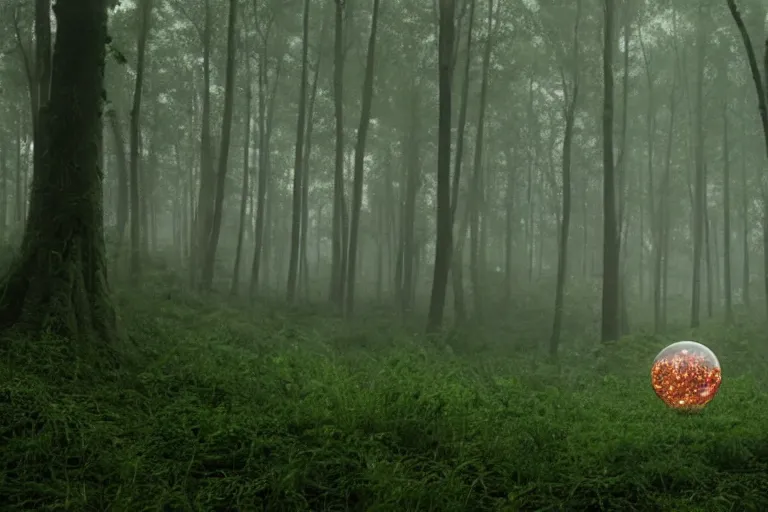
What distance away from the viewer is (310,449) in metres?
4.73

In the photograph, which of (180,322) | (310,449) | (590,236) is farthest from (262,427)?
(590,236)

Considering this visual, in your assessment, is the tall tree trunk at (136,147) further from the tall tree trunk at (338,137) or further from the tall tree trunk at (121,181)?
the tall tree trunk at (338,137)

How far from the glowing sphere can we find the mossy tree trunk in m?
6.62

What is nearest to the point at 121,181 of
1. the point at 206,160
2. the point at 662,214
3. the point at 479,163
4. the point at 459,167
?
the point at 206,160

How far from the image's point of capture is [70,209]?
6871 mm

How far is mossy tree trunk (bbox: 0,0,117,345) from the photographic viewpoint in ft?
21.4

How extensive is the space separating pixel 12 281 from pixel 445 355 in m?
7.74

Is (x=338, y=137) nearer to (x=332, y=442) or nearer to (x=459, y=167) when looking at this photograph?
(x=459, y=167)

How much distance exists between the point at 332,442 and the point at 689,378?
15.7 feet

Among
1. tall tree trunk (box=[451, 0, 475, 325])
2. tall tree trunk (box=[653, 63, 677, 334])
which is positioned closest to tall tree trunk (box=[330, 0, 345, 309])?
tall tree trunk (box=[451, 0, 475, 325])

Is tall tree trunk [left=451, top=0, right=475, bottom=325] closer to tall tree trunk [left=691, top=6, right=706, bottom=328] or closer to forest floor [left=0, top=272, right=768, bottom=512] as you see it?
tall tree trunk [left=691, top=6, right=706, bottom=328]

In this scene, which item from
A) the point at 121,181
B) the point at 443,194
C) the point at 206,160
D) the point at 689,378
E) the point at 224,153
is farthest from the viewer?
the point at 121,181

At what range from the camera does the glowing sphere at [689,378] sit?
24.1 feet

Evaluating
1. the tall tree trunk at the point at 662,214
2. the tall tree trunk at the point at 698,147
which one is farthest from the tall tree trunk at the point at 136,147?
the tall tree trunk at the point at 698,147
